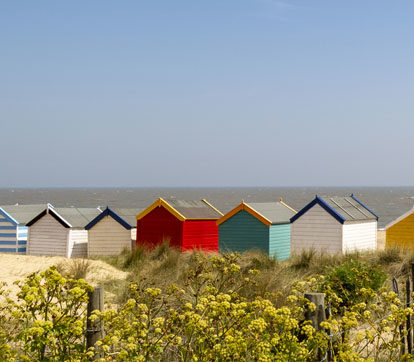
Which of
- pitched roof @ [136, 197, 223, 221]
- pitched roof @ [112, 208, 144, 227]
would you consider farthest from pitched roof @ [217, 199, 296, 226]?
pitched roof @ [112, 208, 144, 227]

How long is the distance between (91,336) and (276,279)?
679cm

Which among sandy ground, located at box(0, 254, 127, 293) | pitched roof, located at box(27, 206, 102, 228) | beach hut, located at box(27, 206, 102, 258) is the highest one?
pitched roof, located at box(27, 206, 102, 228)

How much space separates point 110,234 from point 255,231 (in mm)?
4700

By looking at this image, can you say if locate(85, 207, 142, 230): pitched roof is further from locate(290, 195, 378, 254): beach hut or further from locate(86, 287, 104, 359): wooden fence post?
locate(86, 287, 104, 359): wooden fence post

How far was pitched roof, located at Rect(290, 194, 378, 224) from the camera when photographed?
1750 cm

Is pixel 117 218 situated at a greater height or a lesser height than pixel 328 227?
greater

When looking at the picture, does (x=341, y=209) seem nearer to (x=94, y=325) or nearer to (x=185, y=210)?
(x=185, y=210)

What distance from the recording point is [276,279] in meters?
11.9

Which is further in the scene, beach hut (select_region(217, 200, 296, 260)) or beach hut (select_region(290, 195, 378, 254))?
beach hut (select_region(217, 200, 296, 260))

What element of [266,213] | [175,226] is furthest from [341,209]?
[175,226]

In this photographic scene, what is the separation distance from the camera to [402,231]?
60.1 feet

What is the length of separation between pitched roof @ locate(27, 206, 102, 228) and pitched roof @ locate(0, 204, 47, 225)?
1.49ft

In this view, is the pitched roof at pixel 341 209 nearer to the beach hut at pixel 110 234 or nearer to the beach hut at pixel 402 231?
the beach hut at pixel 402 231

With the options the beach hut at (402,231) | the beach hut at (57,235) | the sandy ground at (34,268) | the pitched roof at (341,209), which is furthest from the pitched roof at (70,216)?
the beach hut at (402,231)
